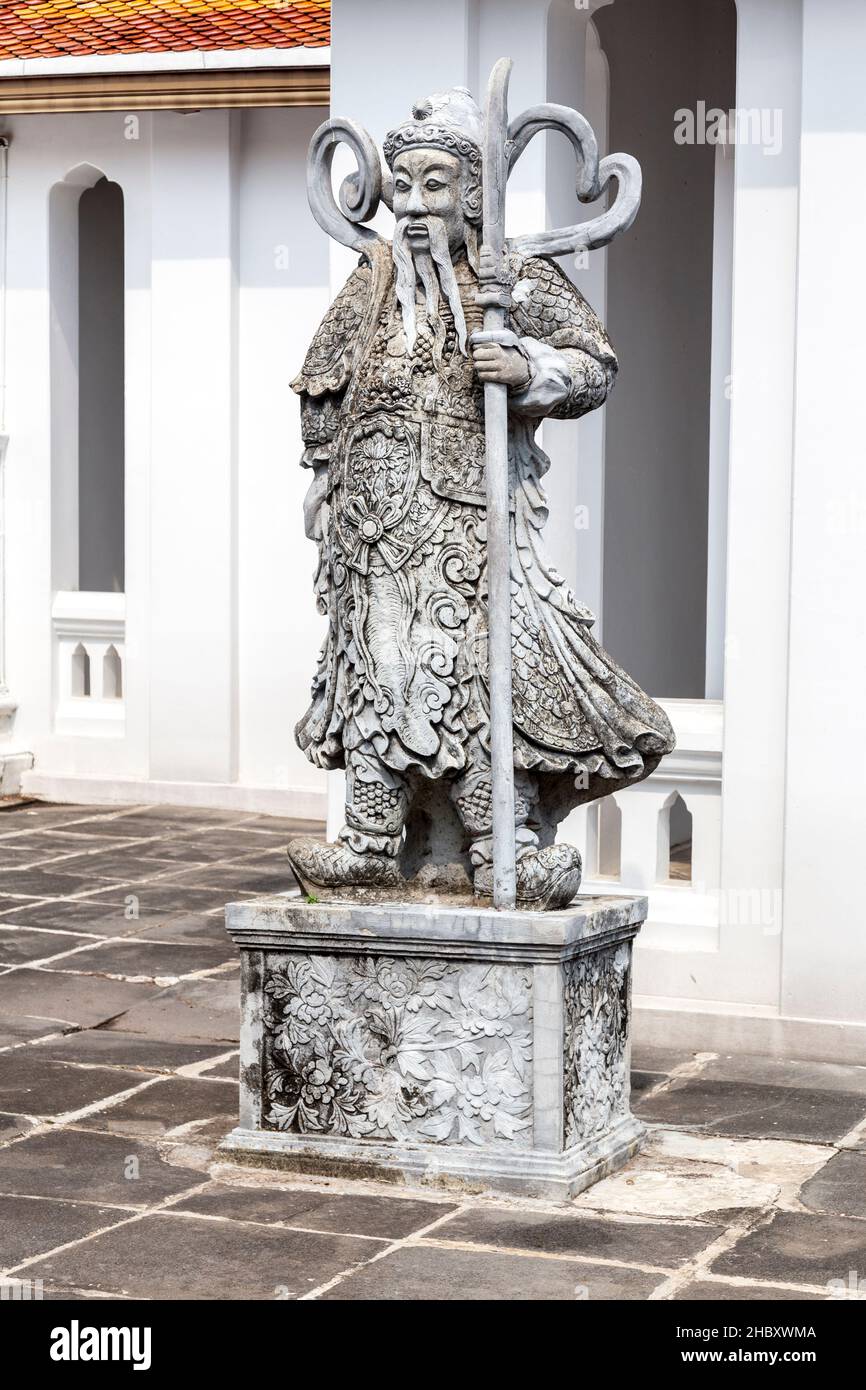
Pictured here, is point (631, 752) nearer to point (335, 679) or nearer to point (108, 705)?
point (335, 679)

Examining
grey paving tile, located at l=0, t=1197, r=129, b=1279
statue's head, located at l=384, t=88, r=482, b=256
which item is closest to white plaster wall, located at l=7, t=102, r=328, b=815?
statue's head, located at l=384, t=88, r=482, b=256

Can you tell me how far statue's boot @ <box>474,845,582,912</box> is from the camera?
207 inches

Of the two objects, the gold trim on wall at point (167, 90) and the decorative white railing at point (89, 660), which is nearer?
the gold trim on wall at point (167, 90)

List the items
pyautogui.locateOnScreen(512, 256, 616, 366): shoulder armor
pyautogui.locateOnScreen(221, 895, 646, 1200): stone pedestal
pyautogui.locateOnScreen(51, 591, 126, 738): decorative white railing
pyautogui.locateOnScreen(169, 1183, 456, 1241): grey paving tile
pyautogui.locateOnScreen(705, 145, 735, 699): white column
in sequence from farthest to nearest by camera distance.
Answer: pyautogui.locateOnScreen(51, 591, 126, 738): decorative white railing < pyautogui.locateOnScreen(705, 145, 735, 699): white column < pyautogui.locateOnScreen(512, 256, 616, 366): shoulder armor < pyautogui.locateOnScreen(221, 895, 646, 1200): stone pedestal < pyautogui.locateOnScreen(169, 1183, 456, 1241): grey paving tile

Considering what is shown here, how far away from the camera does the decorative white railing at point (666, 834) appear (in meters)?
7.11

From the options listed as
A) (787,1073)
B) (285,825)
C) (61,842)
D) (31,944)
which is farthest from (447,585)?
(285,825)

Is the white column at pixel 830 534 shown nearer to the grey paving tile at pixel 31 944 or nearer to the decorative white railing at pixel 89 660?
the grey paving tile at pixel 31 944

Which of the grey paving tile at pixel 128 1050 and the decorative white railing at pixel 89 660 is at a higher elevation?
the decorative white railing at pixel 89 660

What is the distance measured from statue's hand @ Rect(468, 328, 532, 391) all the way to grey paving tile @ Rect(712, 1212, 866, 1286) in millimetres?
2224

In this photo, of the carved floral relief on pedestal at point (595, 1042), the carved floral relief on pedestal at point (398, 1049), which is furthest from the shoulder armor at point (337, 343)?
the carved floral relief on pedestal at point (595, 1042)

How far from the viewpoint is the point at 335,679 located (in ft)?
17.9

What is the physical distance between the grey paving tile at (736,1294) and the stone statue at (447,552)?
3.83 feet

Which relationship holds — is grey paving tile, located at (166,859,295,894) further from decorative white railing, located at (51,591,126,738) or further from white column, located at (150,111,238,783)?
decorative white railing, located at (51,591,126,738)

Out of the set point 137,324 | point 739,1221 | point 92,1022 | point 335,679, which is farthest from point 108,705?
point 739,1221
